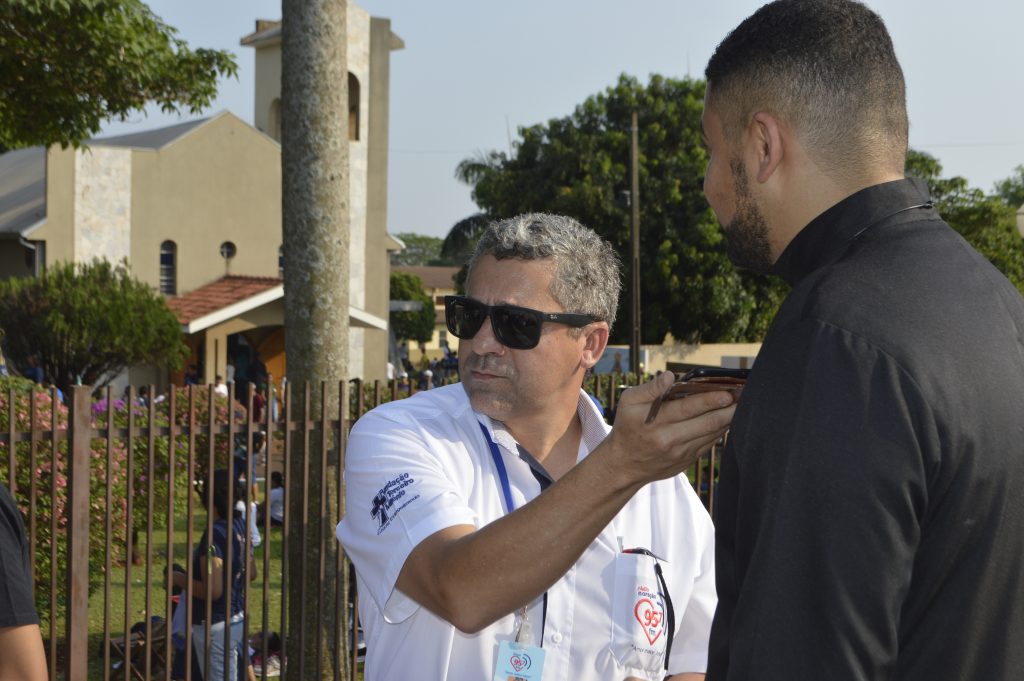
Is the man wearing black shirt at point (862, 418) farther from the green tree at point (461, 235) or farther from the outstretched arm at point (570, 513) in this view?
the green tree at point (461, 235)

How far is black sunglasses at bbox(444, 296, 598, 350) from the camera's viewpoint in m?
2.92

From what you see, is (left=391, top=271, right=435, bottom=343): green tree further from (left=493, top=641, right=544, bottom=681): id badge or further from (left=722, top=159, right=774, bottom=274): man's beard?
(left=722, top=159, right=774, bottom=274): man's beard

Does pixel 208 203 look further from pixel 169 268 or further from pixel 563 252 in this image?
pixel 563 252

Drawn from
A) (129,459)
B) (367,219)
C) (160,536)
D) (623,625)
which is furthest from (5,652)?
(367,219)

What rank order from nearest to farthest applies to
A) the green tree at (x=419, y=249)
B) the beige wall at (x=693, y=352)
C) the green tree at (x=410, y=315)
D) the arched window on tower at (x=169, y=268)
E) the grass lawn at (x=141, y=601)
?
the grass lawn at (x=141, y=601)
the arched window on tower at (x=169, y=268)
the beige wall at (x=693, y=352)
the green tree at (x=410, y=315)
the green tree at (x=419, y=249)

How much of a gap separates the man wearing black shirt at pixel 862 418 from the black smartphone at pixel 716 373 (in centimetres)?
24

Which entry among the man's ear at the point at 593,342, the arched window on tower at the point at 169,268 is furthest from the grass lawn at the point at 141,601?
the arched window on tower at the point at 169,268

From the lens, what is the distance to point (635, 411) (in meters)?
2.02

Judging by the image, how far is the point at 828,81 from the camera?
1685 millimetres

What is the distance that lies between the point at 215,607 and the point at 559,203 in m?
27.1

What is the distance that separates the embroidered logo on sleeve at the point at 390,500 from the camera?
7.90 ft

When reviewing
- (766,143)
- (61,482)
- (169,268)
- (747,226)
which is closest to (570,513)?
(747,226)

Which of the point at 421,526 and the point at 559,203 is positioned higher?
the point at 559,203

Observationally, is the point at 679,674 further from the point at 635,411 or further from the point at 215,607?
the point at 215,607
